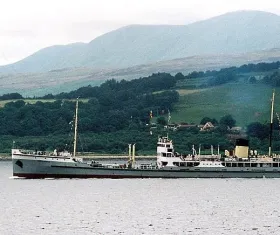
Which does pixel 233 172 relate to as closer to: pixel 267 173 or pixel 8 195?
pixel 267 173

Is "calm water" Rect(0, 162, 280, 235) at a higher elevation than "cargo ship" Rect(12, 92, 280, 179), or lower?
lower

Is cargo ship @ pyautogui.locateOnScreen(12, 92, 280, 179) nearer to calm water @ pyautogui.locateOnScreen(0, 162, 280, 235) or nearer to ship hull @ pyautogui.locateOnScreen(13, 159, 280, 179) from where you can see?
ship hull @ pyautogui.locateOnScreen(13, 159, 280, 179)

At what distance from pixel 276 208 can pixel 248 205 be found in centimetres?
386

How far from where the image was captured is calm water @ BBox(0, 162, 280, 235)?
263 ft

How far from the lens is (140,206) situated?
98.4 metres

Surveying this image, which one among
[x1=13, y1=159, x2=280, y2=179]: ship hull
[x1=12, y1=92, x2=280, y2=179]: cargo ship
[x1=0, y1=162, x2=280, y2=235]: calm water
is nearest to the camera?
[x1=0, y1=162, x2=280, y2=235]: calm water

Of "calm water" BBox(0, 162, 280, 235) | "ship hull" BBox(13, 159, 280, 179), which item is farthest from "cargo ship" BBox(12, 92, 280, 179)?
"calm water" BBox(0, 162, 280, 235)

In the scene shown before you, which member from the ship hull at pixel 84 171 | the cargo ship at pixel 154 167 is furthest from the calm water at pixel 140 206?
the cargo ship at pixel 154 167

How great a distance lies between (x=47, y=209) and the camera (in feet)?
314

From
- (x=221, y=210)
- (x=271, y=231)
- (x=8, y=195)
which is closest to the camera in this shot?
(x=271, y=231)

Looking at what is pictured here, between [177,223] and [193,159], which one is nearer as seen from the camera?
[177,223]

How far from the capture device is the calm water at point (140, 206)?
3155 inches

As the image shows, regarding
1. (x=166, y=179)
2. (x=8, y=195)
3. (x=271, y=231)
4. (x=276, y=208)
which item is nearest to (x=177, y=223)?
(x=271, y=231)

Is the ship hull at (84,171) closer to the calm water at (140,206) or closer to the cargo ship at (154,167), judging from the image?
the cargo ship at (154,167)
